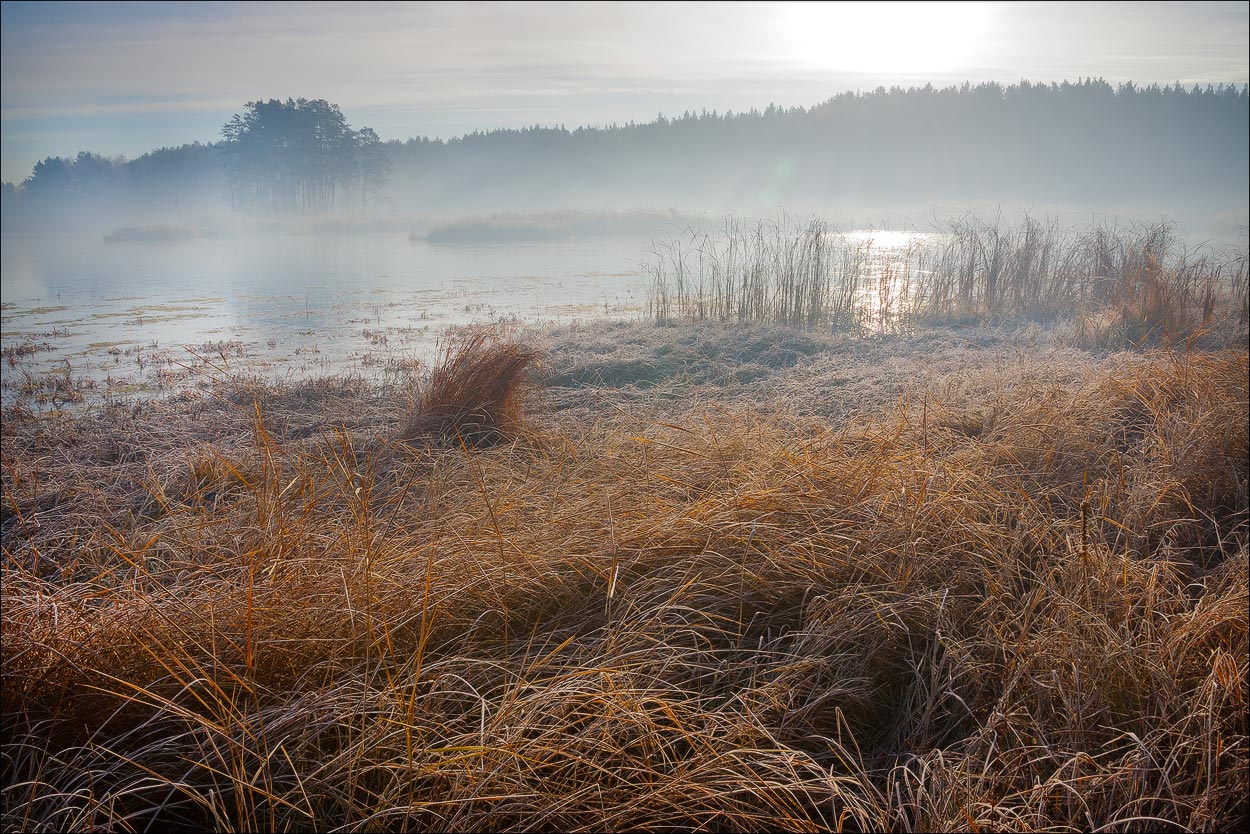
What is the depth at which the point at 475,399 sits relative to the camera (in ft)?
13.4

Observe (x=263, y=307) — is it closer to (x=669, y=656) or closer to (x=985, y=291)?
(x=985, y=291)

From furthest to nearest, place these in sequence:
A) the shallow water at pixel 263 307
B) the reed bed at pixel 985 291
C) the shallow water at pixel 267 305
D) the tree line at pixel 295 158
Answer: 1. the tree line at pixel 295 158
2. the reed bed at pixel 985 291
3. the shallow water at pixel 267 305
4. the shallow water at pixel 263 307

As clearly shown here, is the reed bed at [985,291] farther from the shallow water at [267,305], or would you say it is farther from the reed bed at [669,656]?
the reed bed at [669,656]

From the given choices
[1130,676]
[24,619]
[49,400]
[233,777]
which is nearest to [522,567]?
[233,777]

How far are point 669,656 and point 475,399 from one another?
2.60 meters

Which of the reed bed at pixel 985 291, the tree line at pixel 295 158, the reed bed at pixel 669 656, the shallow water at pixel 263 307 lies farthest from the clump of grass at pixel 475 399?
the tree line at pixel 295 158

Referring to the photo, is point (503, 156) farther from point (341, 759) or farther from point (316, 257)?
point (341, 759)

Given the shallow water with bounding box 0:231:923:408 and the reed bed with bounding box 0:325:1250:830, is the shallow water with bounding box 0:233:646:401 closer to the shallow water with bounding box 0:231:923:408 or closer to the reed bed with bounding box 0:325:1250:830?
the shallow water with bounding box 0:231:923:408

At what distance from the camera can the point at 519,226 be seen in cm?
2467

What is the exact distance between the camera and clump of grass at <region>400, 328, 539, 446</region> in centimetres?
397

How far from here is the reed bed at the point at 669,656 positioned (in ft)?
4.55

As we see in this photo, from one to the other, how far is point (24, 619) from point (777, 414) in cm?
301

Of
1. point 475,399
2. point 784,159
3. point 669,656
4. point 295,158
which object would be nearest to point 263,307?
point 475,399

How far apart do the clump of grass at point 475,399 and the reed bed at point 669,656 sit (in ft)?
3.30
